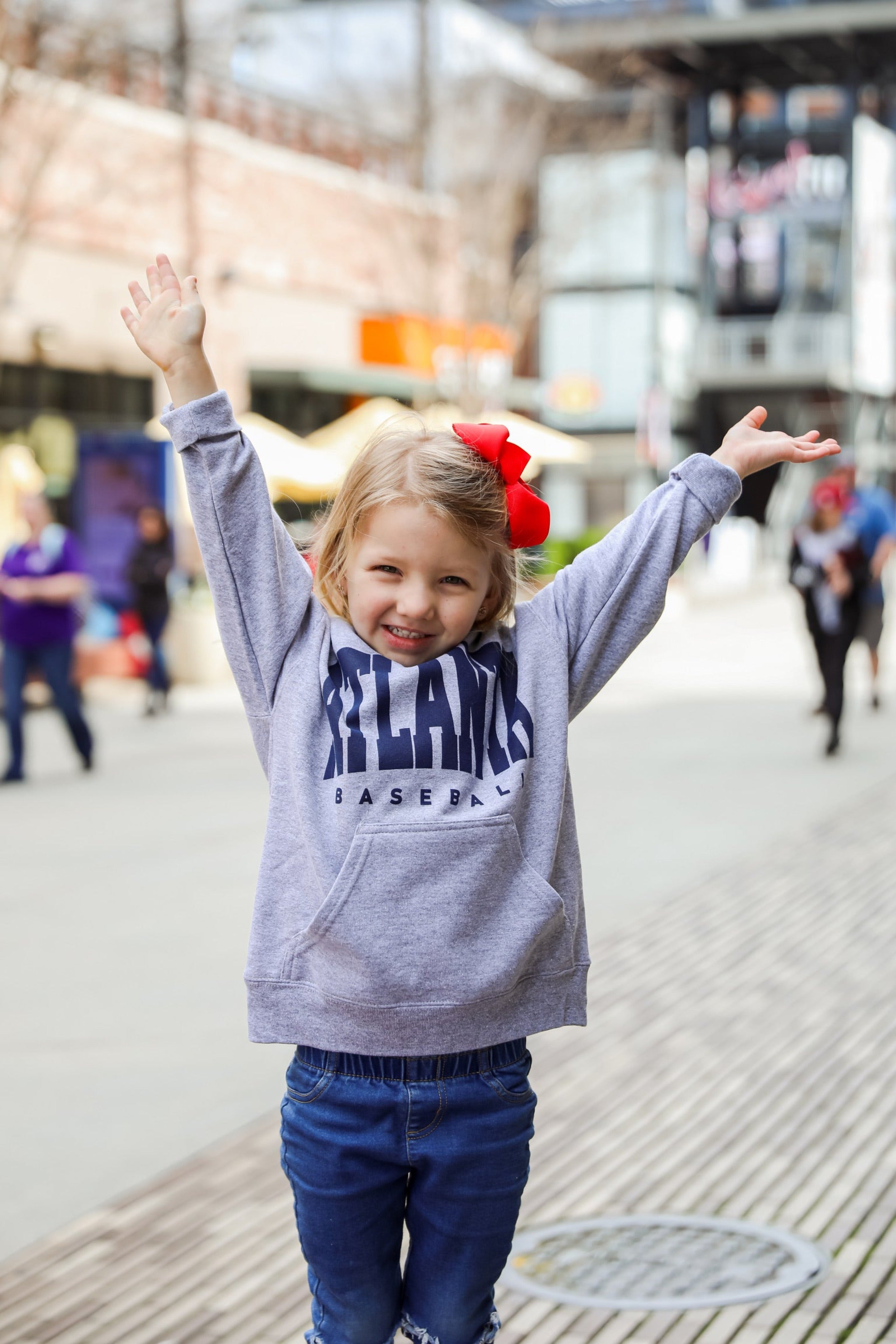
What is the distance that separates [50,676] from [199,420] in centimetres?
892

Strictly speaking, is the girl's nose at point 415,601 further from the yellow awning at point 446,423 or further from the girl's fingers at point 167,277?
the yellow awning at point 446,423

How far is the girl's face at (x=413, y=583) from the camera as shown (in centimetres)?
228

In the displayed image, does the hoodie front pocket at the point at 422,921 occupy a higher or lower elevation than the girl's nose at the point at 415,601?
lower

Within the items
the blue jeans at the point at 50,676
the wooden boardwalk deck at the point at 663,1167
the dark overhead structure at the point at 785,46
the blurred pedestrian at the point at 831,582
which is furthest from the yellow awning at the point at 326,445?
the dark overhead structure at the point at 785,46

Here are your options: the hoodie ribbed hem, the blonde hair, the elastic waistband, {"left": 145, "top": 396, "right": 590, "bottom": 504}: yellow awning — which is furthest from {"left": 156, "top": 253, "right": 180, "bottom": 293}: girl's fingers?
{"left": 145, "top": 396, "right": 590, "bottom": 504}: yellow awning

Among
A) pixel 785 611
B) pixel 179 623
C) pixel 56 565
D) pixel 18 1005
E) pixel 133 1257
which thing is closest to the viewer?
pixel 133 1257

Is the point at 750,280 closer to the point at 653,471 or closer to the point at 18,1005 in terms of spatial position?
the point at 653,471

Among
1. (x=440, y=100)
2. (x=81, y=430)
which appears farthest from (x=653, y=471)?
(x=81, y=430)

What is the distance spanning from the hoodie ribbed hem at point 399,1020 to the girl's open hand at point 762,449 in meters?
0.76

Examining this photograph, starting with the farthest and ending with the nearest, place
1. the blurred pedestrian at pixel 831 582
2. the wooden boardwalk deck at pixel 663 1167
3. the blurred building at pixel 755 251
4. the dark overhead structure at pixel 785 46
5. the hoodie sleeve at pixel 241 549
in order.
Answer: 1. the dark overhead structure at pixel 785 46
2. the blurred building at pixel 755 251
3. the blurred pedestrian at pixel 831 582
4. the wooden boardwalk deck at pixel 663 1167
5. the hoodie sleeve at pixel 241 549

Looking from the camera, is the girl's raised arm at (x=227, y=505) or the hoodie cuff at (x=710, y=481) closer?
the girl's raised arm at (x=227, y=505)

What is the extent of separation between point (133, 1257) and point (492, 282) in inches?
847

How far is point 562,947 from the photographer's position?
2.39 metres

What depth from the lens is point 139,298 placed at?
2383 mm
